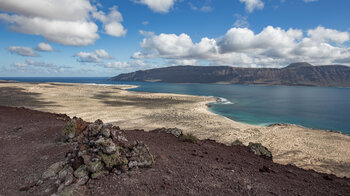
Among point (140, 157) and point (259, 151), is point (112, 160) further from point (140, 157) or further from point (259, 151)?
point (259, 151)

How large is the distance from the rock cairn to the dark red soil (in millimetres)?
328

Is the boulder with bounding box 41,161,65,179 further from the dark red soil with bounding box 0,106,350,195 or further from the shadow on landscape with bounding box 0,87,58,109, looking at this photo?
the shadow on landscape with bounding box 0,87,58,109

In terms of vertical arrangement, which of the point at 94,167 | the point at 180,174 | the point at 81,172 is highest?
the point at 94,167

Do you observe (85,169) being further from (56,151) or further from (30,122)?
(30,122)

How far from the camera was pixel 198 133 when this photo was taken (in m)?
24.9

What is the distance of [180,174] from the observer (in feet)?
27.3

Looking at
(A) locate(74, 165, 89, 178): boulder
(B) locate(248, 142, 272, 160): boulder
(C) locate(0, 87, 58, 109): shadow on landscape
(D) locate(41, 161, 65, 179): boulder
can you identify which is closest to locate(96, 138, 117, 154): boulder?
(A) locate(74, 165, 89, 178): boulder

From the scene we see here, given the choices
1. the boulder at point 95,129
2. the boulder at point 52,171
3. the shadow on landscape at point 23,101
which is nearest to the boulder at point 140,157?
the boulder at point 95,129

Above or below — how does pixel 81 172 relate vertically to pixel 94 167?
below

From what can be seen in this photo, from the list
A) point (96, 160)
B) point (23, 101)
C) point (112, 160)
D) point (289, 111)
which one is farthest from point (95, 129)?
point (289, 111)

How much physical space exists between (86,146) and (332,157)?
2102cm

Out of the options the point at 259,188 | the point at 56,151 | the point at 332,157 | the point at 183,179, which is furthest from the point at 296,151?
the point at 56,151

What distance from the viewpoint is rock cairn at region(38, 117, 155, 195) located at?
23.6ft

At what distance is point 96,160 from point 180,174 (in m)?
3.52
